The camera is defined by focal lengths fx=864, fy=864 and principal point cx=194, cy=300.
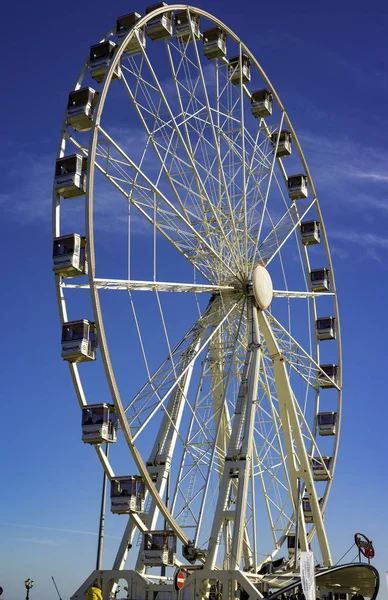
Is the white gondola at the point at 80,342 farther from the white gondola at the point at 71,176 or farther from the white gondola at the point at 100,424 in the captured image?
the white gondola at the point at 71,176

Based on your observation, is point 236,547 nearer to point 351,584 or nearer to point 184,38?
point 351,584

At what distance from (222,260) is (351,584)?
1253 cm

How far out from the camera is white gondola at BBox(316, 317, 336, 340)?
111ft

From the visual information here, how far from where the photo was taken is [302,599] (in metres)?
26.0

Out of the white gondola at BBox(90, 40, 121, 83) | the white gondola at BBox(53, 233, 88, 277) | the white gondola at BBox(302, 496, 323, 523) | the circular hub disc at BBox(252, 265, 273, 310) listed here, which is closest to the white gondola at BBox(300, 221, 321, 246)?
the circular hub disc at BBox(252, 265, 273, 310)

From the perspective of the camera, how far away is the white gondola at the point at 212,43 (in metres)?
30.1

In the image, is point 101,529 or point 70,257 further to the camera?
point 101,529

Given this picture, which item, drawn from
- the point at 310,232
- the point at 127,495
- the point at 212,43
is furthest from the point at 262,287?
the point at 127,495

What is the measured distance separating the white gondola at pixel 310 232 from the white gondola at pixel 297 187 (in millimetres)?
1158

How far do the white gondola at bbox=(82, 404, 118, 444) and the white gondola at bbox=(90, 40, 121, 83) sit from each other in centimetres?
974

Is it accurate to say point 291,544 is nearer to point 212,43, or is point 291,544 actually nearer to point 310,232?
point 310,232

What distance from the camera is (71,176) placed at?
2284 centimetres

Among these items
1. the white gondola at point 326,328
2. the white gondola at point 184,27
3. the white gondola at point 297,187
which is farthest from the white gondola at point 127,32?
the white gondola at point 326,328

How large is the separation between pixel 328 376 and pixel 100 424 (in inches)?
551
